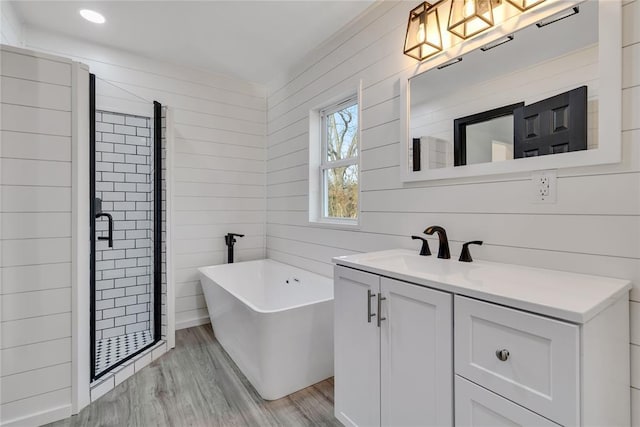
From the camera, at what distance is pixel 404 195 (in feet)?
6.61

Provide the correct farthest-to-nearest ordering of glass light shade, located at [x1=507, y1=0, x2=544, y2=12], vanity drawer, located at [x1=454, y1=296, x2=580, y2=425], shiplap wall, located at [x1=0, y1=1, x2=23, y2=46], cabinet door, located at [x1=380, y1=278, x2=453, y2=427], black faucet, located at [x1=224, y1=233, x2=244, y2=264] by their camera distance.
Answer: black faucet, located at [x1=224, y1=233, x2=244, y2=264] → shiplap wall, located at [x1=0, y1=1, x2=23, y2=46] → glass light shade, located at [x1=507, y1=0, x2=544, y2=12] → cabinet door, located at [x1=380, y1=278, x2=453, y2=427] → vanity drawer, located at [x1=454, y1=296, x2=580, y2=425]

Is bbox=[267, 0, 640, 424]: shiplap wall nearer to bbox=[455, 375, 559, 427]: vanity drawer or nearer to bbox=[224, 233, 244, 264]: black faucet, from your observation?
bbox=[224, 233, 244, 264]: black faucet

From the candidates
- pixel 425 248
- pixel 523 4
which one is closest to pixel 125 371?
pixel 425 248

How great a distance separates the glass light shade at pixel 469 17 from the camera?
1.53 metres

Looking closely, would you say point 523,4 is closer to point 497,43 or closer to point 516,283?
point 497,43

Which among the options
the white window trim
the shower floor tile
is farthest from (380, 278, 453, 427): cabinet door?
the shower floor tile

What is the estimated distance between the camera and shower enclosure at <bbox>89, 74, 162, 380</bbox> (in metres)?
2.42

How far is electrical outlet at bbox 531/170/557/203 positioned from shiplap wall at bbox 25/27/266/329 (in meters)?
2.80

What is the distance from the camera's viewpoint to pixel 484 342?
102 centimetres

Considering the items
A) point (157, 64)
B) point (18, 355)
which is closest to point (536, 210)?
point (18, 355)

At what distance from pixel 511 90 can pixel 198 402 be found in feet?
8.07

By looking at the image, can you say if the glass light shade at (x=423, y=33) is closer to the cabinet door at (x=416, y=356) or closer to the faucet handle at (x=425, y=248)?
the faucet handle at (x=425, y=248)

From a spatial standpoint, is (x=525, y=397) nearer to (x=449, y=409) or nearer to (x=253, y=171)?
(x=449, y=409)

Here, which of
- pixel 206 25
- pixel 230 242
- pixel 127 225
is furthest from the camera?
pixel 230 242
